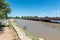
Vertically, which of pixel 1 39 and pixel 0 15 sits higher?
pixel 0 15

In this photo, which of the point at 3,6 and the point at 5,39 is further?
the point at 3,6

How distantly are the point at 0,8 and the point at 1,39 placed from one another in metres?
10.2

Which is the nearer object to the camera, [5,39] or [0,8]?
[5,39]

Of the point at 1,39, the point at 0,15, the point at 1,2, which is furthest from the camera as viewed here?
the point at 1,2

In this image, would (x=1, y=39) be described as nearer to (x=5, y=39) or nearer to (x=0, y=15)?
(x=5, y=39)

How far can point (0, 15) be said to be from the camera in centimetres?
1609

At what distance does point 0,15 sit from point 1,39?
312 inches

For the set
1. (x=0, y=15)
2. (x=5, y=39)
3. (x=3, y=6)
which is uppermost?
(x=3, y=6)

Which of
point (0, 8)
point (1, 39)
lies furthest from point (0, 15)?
point (1, 39)

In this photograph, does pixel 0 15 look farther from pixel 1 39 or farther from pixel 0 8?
pixel 1 39

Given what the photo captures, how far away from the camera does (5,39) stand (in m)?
8.70

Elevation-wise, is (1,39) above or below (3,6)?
below

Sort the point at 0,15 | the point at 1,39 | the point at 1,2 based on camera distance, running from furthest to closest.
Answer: the point at 1,2, the point at 0,15, the point at 1,39

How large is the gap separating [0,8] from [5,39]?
1028cm
